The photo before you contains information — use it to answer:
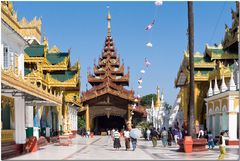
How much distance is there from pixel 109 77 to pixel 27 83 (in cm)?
5094

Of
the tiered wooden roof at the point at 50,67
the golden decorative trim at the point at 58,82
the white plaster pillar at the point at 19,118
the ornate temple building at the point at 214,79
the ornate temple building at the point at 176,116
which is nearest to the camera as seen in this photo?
the white plaster pillar at the point at 19,118

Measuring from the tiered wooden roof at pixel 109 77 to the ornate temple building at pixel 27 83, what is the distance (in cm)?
1355

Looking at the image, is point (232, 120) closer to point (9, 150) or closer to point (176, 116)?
point (9, 150)

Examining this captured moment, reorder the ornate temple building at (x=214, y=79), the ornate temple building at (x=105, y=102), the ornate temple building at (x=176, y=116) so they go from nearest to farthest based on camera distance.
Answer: the ornate temple building at (x=214, y=79) → the ornate temple building at (x=176, y=116) → the ornate temple building at (x=105, y=102)

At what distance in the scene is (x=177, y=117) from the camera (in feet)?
153

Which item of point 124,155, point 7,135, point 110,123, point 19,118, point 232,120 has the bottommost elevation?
point 110,123

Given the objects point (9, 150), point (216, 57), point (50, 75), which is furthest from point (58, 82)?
point (9, 150)

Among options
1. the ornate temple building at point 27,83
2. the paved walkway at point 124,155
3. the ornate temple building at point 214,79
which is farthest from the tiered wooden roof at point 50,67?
the paved walkway at point 124,155

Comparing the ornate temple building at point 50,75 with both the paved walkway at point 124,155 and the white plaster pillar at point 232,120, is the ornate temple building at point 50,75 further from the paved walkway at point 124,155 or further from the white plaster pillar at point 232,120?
the white plaster pillar at point 232,120

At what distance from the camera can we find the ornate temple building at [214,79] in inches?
1242

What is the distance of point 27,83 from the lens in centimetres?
2030

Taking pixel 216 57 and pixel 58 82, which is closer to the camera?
pixel 58 82

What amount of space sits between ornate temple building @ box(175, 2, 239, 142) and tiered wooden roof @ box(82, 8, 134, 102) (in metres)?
17.6

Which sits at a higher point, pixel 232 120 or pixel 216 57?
pixel 216 57
